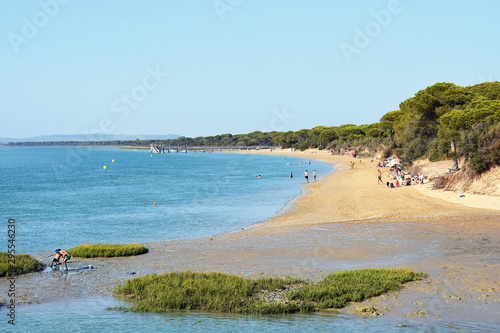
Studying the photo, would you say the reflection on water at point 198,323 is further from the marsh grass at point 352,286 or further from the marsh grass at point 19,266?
the marsh grass at point 19,266

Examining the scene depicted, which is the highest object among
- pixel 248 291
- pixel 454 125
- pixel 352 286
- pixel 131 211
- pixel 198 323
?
pixel 454 125

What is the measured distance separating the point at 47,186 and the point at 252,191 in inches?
1241

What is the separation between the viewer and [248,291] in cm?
1443

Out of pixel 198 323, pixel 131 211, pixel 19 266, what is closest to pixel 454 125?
pixel 131 211

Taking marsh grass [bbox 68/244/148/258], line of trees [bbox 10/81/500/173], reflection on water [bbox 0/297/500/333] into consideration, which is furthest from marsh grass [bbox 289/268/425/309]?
line of trees [bbox 10/81/500/173]

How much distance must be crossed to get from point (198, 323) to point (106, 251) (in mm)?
9978

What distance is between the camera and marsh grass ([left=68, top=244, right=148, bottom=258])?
832 inches

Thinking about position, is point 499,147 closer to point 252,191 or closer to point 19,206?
point 252,191

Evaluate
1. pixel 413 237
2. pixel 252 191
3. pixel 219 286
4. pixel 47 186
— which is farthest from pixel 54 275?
pixel 47 186

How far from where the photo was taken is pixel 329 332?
11.6m

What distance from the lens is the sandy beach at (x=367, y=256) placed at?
45.0 ft

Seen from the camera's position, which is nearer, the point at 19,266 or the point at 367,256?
the point at 19,266

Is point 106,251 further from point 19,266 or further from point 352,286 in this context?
point 352,286

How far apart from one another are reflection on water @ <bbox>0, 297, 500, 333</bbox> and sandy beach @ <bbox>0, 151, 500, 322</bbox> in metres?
0.66
